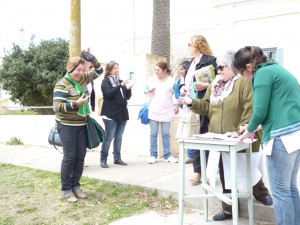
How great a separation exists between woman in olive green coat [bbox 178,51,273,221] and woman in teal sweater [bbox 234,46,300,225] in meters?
0.57

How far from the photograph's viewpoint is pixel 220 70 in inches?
143

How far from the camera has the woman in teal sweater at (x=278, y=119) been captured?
2.70 meters

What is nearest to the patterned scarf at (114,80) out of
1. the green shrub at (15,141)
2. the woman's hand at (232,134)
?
the woman's hand at (232,134)

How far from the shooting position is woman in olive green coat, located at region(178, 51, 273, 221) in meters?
3.47

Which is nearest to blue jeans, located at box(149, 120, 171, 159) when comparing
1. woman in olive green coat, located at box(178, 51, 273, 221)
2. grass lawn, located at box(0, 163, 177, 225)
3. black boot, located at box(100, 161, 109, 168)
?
black boot, located at box(100, 161, 109, 168)

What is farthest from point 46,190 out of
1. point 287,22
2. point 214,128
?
point 287,22

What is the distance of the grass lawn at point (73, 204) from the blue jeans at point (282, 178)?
1.60 meters

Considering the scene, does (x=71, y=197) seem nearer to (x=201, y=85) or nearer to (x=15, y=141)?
(x=201, y=85)

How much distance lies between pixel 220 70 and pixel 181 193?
1332 millimetres

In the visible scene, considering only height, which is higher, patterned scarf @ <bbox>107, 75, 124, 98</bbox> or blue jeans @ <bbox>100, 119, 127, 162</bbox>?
patterned scarf @ <bbox>107, 75, 124, 98</bbox>

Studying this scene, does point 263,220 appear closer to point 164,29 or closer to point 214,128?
A: point 214,128

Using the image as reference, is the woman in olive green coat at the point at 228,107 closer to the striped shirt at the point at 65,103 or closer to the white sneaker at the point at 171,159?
the striped shirt at the point at 65,103

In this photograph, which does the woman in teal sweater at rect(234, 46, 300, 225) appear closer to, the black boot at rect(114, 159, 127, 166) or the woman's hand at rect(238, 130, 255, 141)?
the woman's hand at rect(238, 130, 255, 141)

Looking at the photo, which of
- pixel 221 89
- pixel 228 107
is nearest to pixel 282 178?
pixel 228 107
